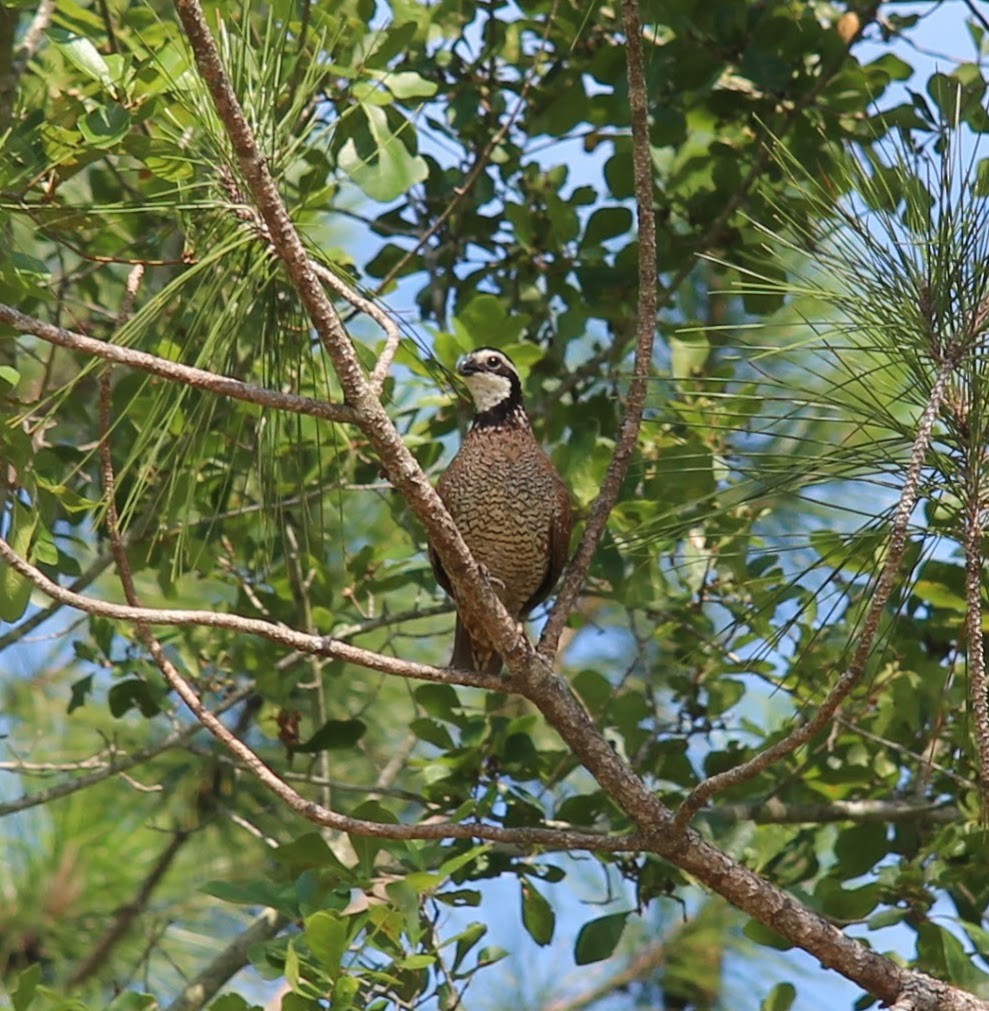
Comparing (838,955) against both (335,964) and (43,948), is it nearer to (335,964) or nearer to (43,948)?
(335,964)

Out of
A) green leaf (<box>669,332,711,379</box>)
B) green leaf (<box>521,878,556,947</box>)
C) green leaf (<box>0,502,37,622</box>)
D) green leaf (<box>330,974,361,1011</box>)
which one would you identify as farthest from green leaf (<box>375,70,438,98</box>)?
green leaf (<box>330,974,361,1011</box>)

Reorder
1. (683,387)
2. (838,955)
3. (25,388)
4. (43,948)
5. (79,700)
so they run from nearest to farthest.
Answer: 1. (838,955)
2. (683,387)
3. (79,700)
4. (25,388)
5. (43,948)

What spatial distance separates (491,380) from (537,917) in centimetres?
165

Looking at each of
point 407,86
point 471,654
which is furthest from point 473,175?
point 471,654

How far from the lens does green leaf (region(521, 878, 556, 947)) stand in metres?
4.61

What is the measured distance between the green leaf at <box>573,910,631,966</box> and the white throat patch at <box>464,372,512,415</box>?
5.24 ft

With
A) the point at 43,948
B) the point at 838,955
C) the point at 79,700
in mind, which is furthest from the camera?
the point at 43,948

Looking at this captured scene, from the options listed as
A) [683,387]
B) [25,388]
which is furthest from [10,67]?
[683,387]

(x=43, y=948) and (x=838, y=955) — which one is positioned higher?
(x=838, y=955)

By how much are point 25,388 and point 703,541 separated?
112 inches

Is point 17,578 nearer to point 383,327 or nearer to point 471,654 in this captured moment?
point 383,327

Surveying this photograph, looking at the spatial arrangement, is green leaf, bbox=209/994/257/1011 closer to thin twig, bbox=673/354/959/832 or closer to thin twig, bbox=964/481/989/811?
thin twig, bbox=673/354/959/832

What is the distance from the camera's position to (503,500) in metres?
5.32

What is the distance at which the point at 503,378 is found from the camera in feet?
17.3
